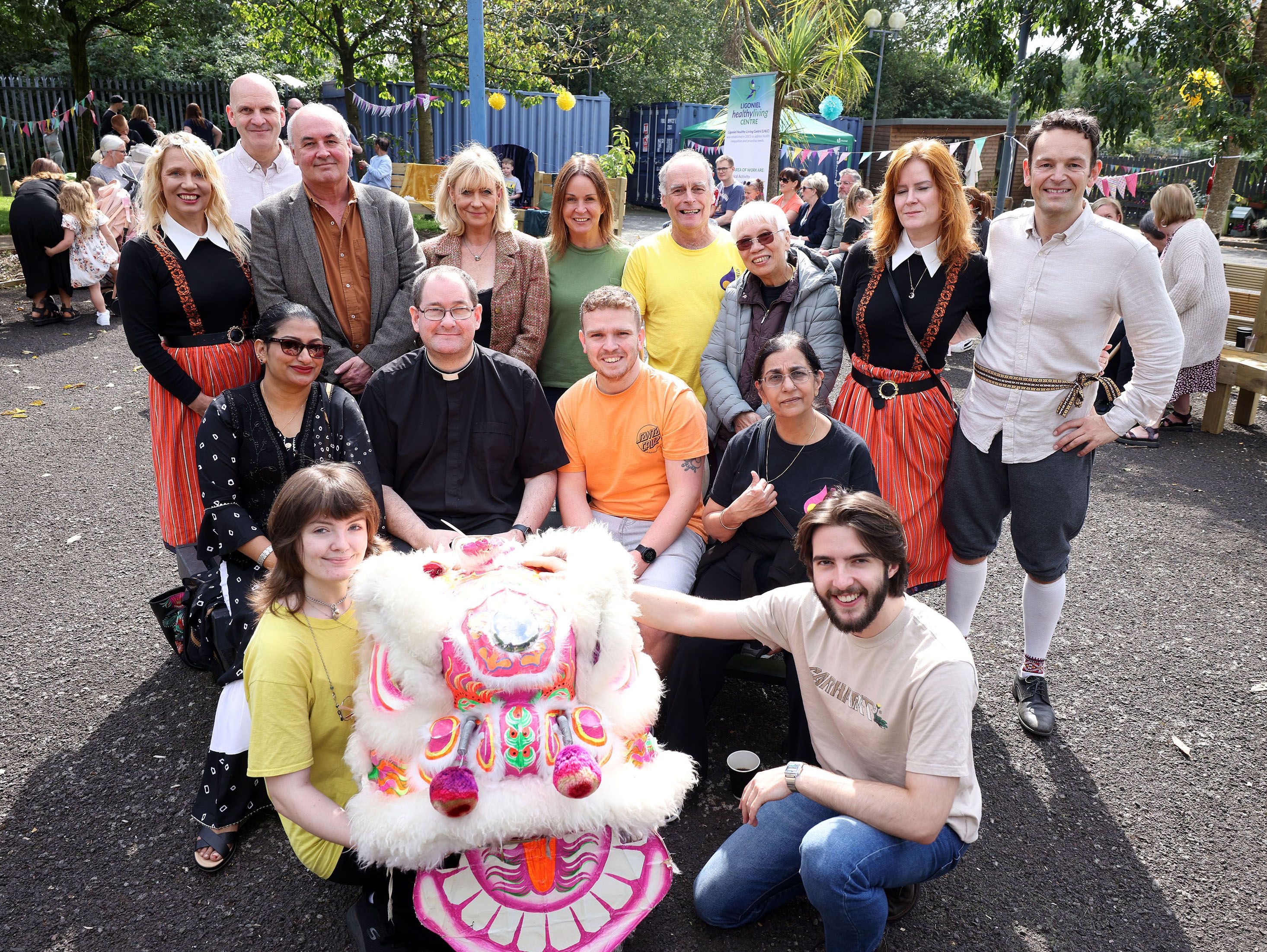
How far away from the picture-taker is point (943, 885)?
2.83 meters

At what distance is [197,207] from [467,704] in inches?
108

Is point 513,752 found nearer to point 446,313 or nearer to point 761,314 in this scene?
point 446,313

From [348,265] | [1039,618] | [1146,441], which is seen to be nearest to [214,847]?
[348,265]

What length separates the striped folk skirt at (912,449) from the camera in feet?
11.9

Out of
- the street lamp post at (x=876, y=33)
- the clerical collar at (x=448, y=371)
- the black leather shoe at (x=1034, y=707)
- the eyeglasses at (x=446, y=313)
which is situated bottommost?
the black leather shoe at (x=1034, y=707)

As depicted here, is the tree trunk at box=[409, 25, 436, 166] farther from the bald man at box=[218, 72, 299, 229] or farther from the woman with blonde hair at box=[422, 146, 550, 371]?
the woman with blonde hair at box=[422, 146, 550, 371]

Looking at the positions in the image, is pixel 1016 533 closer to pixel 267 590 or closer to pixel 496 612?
pixel 496 612

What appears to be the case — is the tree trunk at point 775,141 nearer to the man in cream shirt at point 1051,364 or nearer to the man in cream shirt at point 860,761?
the man in cream shirt at point 1051,364

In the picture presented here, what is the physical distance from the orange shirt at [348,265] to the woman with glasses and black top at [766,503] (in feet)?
5.99

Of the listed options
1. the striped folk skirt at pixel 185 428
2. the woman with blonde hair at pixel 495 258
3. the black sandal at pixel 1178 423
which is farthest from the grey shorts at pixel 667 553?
the black sandal at pixel 1178 423

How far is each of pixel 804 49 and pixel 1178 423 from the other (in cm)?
778

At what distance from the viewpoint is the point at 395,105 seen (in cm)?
2067

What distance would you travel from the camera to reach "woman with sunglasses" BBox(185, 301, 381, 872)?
3.19 metres

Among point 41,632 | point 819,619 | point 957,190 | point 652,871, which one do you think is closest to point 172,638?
point 41,632
